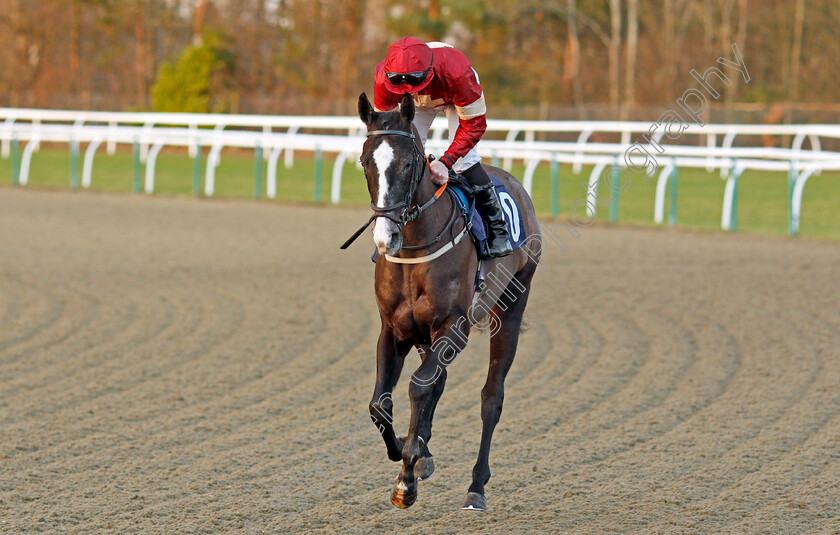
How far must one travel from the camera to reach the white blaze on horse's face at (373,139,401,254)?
3.70 meters

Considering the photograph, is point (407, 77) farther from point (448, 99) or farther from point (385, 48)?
point (385, 48)

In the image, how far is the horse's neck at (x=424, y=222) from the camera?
4.12 metres

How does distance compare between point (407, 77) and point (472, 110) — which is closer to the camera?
point (407, 77)

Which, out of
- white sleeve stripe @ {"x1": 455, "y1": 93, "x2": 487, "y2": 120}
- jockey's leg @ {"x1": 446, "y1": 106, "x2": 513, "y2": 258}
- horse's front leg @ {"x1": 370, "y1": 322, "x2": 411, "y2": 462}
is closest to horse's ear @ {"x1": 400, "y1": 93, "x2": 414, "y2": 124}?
white sleeve stripe @ {"x1": 455, "y1": 93, "x2": 487, "y2": 120}

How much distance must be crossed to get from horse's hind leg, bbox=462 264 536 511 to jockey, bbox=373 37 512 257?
398 mm

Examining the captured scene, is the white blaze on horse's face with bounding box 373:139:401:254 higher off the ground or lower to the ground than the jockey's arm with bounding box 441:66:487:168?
lower

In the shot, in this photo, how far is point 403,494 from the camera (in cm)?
404

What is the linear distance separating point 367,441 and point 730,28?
32454 millimetres

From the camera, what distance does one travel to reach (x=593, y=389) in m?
6.37

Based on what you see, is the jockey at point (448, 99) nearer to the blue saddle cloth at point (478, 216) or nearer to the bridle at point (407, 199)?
the blue saddle cloth at point (478, 216)

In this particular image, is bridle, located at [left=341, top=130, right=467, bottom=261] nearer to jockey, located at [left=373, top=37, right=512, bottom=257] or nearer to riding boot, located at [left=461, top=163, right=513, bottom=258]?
jockey, located at [left=373, top=37, right=512, bottom=257]

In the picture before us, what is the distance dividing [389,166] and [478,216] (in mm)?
879

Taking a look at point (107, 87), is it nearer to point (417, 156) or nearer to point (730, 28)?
point (730, 28)

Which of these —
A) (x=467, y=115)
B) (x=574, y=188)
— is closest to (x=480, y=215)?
(x=467, y=115)
